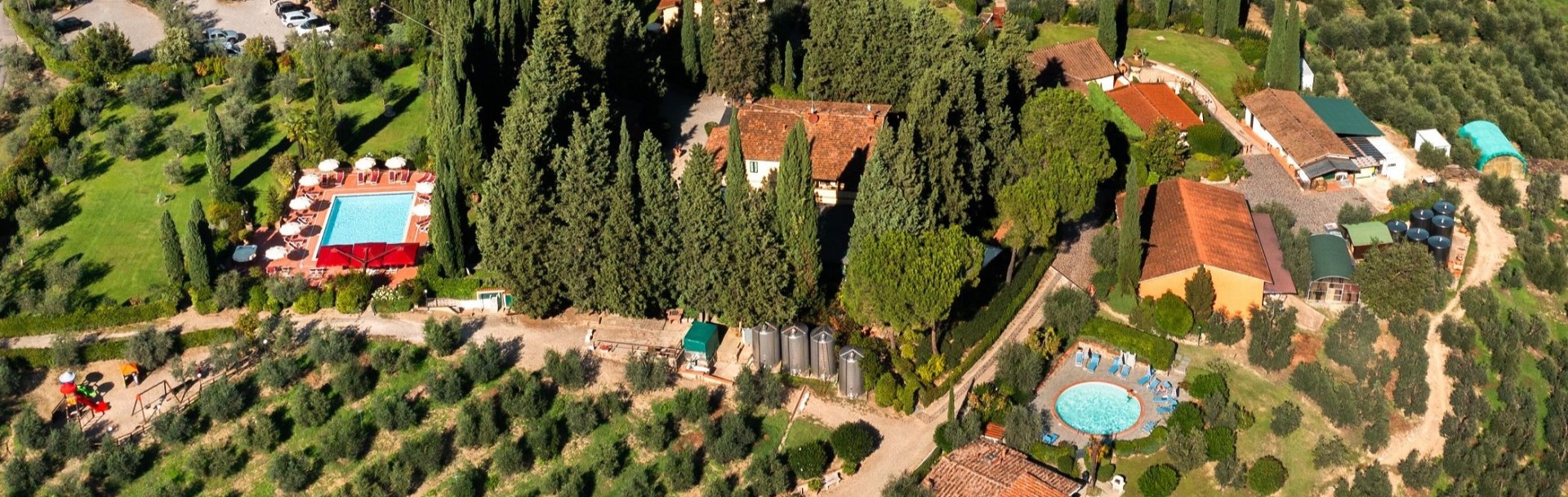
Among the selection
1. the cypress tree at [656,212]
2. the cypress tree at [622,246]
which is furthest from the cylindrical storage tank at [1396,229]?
the cypress tree at [622,246]

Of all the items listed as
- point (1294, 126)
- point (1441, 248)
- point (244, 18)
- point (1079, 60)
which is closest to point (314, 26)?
point (244, 18)

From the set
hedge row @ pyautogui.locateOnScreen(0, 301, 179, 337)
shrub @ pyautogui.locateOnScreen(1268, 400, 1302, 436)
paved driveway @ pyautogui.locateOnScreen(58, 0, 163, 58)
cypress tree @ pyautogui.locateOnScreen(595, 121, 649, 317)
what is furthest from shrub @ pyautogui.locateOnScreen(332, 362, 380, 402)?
shrub @ pyautogui.locateOnScreen(1268, 400, 1302, 436)

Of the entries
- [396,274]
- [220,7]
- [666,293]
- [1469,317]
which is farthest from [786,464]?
[220,7]

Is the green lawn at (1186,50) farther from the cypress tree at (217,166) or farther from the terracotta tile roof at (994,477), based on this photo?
the cypress tree at (217,166)

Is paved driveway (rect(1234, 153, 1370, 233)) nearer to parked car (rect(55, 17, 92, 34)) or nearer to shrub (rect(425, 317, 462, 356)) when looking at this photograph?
shrub (rect(425, 317, 462, 356))

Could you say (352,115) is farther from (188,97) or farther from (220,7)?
(220,7)
